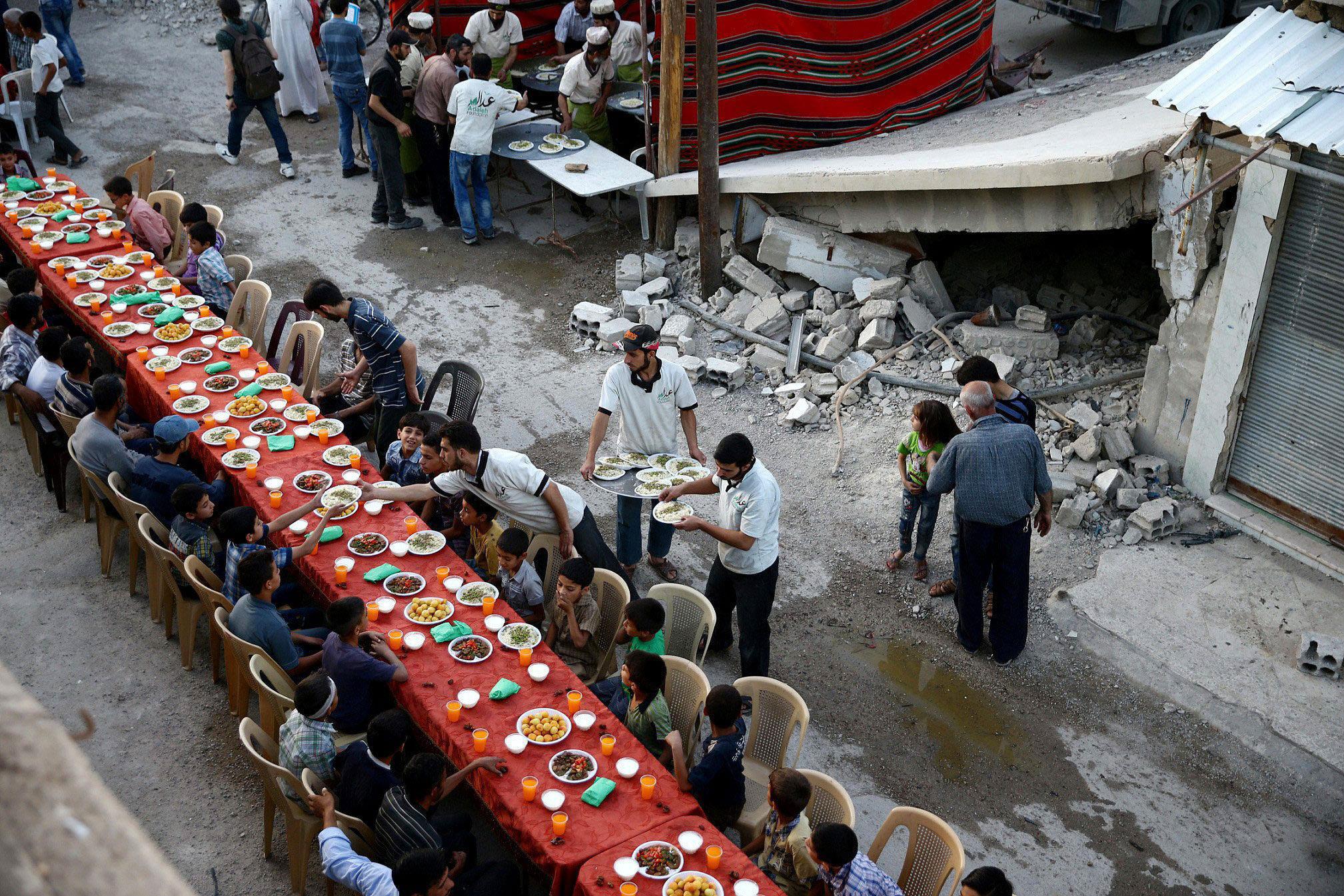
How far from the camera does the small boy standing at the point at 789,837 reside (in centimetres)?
484

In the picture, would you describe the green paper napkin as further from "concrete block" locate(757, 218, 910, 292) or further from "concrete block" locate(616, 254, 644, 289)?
"concrete block" locate(616, 254, 644, 289)

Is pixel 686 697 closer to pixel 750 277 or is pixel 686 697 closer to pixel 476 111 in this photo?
pixel 750 277

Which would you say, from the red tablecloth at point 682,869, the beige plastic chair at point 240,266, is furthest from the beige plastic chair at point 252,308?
the red tablecloth at point 682,869

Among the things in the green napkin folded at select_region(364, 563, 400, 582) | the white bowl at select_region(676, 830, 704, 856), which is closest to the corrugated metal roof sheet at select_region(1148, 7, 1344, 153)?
the white bowl at select_region(676, 830, 704, 856)

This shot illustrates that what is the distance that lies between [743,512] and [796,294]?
4.51 meters

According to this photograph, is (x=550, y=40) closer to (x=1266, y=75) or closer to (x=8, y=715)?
(x=1266, y=75)

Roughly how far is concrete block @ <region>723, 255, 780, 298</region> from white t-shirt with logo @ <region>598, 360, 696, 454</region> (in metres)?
3.49

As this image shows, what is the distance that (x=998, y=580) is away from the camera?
Result: 695 cm

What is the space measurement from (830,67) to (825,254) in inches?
81.3

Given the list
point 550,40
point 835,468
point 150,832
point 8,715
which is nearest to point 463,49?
Answer: point 550,40

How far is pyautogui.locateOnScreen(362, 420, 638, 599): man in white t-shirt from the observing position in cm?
661

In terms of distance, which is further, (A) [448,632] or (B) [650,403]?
(B) [650,403]

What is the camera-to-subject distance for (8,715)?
120 centimetres

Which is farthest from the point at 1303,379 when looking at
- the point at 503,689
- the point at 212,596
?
the point at 212,596
